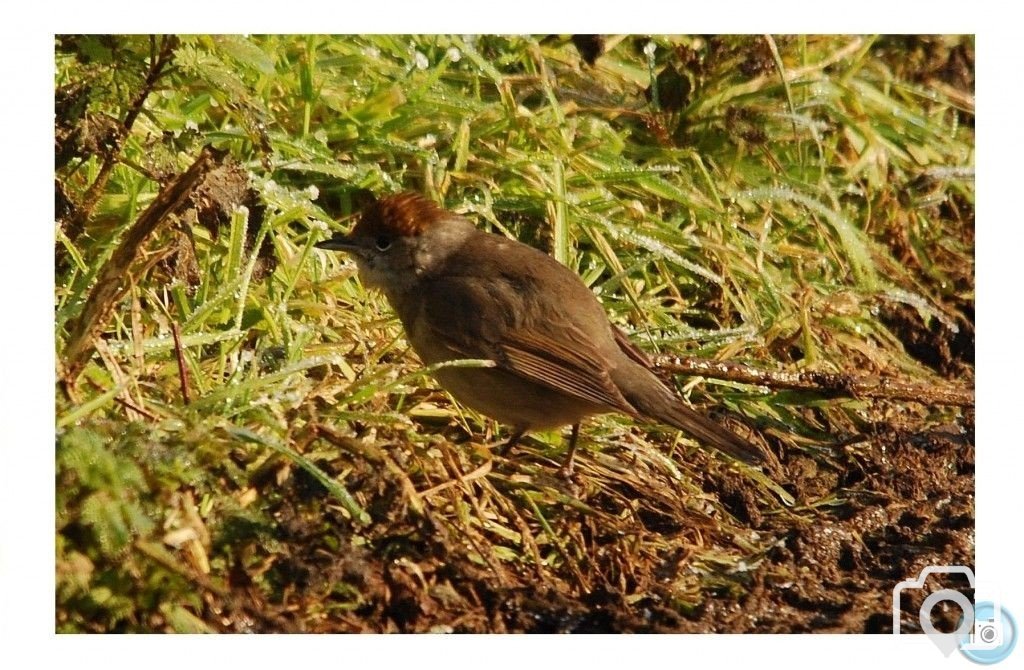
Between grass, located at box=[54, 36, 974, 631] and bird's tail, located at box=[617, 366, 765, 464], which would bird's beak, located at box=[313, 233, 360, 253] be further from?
bird's tail, located at box=[617, 366, 765, 464]

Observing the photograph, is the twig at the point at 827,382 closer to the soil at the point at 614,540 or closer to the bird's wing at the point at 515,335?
the soil at the point at 614,540

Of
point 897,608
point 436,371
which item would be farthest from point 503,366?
point 897,608

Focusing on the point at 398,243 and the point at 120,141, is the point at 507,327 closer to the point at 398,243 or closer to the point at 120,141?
the point at 398,243

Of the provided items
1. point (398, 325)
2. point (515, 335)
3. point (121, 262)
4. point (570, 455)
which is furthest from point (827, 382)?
point (121, 262)

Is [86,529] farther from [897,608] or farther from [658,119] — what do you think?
[658,119]

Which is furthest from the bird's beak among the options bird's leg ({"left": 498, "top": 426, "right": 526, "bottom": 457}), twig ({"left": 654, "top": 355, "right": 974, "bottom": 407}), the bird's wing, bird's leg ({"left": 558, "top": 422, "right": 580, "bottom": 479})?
twig ({"left": 654, "top": 355, "right": 974, "bottom": 407})

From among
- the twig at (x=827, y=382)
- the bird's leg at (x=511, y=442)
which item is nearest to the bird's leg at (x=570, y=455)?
the bird's leg at (x=511, y=442)
